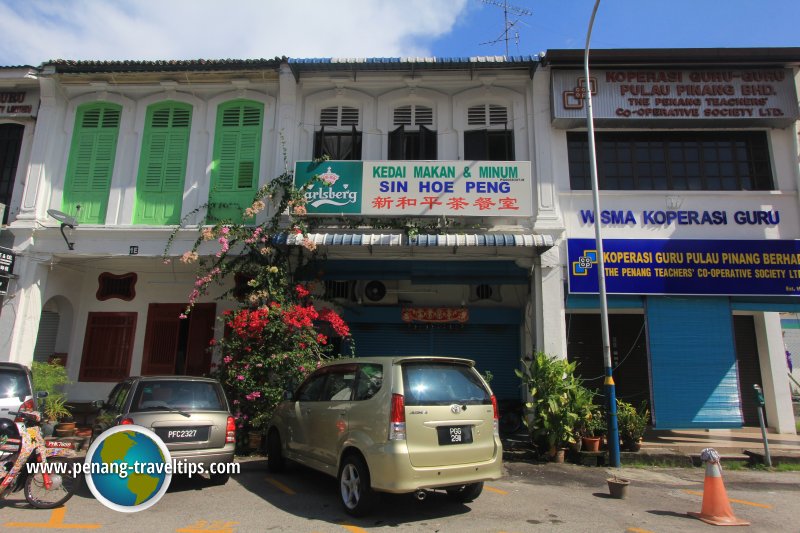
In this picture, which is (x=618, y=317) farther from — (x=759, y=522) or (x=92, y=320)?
(x=92, y=320)

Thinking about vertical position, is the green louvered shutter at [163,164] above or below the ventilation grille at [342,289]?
above

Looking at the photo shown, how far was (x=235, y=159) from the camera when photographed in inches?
487

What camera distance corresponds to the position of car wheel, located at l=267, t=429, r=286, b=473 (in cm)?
788

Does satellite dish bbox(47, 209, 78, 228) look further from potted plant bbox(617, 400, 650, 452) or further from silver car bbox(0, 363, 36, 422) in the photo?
potted plant bbox(617, 400, 650, 452)

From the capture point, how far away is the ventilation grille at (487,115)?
12.6 m

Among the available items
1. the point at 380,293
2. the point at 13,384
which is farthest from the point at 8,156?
the point at 380,293

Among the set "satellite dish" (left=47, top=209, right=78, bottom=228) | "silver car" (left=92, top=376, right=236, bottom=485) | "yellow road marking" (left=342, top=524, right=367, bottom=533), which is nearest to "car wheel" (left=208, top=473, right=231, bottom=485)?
"silver car" (left=92, top=376, right=236, bottom=485)

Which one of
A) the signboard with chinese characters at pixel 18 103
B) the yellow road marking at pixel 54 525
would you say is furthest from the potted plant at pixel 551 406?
the signboard with chinese characters at pixel 18 103

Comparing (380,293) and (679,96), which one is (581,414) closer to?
(380,293)

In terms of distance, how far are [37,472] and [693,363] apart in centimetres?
1159

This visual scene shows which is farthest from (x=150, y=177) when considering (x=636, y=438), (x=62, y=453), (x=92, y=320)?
(x=636, y=438)

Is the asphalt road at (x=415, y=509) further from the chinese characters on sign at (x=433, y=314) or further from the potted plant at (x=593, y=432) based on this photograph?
the chinese characters on sign at (x=433, y=314)

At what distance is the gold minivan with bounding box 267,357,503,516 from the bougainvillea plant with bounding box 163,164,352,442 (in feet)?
11.2

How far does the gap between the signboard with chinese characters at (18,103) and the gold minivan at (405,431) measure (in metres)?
11.8
